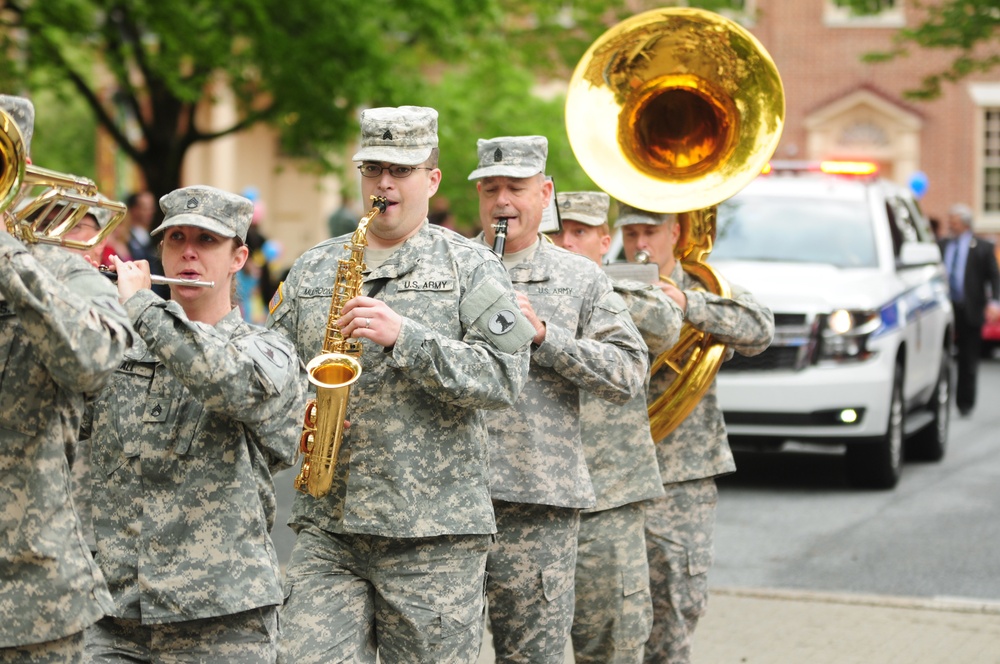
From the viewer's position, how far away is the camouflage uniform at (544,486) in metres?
5.15

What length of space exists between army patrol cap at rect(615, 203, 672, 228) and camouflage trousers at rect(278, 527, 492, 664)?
2.12m

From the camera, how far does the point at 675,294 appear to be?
20.5ft

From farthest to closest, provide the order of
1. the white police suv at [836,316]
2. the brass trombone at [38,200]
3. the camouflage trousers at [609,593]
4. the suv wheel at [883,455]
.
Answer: the suv wheel at [883,455], the white police suv at [836,316], the camouflage trousers at [609,593], the brass trombone at [38,200]

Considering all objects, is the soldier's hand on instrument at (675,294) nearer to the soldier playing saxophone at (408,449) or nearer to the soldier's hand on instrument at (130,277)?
the soldier playing saxophone at (408,449)

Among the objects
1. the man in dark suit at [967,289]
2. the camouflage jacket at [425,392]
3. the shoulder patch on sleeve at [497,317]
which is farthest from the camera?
the man in dark suit at [967,289]

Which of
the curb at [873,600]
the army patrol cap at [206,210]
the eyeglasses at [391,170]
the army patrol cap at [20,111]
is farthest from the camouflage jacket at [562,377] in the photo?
the curb at [873,600]

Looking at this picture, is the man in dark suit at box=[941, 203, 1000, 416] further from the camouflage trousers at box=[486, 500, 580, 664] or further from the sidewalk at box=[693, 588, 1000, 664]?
the camouflage trousers at box=[486, 500, 580, 664]

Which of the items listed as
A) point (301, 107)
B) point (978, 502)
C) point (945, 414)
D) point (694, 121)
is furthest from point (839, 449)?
point (301, 107)

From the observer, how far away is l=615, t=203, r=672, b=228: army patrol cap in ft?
21.2

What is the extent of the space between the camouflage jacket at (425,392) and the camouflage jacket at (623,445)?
1035 millimetres

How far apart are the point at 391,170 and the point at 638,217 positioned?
6.42 ft

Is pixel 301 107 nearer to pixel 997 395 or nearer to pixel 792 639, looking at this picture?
pixel 997 395

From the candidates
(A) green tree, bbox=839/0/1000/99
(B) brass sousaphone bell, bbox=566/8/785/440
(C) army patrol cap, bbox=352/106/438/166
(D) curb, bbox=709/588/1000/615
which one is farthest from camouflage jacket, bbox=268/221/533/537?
(A) green tree, bbox=839/0/1000/99

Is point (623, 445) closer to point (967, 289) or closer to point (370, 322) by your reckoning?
point (370, 322)
